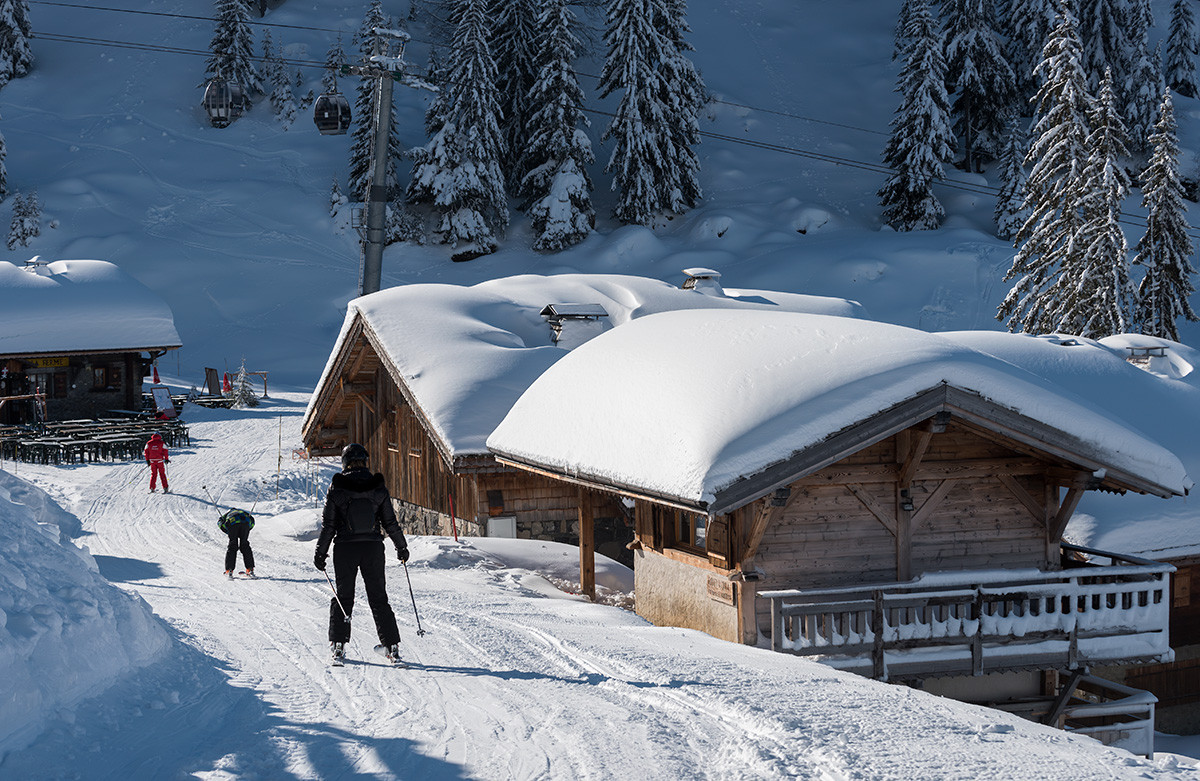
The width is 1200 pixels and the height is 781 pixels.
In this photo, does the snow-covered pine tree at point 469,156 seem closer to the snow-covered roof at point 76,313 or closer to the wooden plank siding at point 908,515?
the snow-covered roof at point 76,313

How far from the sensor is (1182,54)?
62.2 meters

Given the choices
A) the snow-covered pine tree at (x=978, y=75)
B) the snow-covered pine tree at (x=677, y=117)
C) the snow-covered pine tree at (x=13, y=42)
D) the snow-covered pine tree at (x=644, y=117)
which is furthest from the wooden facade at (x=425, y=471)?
the snow-covered pine tree at (x=13, y=42)

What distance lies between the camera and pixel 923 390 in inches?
430

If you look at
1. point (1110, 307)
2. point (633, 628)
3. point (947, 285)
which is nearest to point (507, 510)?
point (633, 628)

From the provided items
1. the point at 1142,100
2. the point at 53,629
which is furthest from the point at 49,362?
the point at 1142,100

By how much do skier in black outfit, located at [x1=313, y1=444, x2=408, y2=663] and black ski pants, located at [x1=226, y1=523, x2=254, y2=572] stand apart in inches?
255

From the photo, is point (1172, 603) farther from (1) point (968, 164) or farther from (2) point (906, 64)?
(1) point (968, 164)

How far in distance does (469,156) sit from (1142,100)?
35.8 m

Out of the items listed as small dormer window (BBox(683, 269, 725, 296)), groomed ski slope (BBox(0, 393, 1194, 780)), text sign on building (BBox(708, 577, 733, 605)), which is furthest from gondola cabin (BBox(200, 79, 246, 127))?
text sign on building (BBox(708, 577, 733, 605))

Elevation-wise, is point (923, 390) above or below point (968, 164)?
below

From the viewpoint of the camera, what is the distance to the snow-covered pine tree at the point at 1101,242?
27.9 meters

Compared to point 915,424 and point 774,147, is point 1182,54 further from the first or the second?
point 915,424

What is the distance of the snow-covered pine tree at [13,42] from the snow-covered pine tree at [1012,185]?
201 ft

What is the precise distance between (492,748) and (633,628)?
16.3 feet
